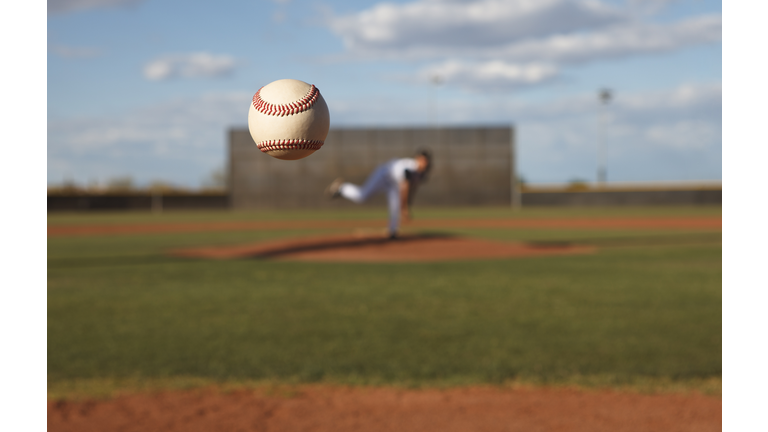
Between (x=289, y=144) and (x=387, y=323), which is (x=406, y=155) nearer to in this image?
(x=387, y=323)

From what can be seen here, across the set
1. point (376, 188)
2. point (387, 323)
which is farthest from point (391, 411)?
point (376, 188)

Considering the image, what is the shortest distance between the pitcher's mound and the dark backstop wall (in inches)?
886

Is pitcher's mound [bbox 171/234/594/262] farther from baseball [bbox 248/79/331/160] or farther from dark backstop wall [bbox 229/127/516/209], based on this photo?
dark backstop wall [bbox 229/127/516/209]

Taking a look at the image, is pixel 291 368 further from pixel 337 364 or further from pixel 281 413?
pixel 281 413

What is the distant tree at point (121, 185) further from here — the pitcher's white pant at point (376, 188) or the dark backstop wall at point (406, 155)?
the pitcher's white pant at point (376, 188)

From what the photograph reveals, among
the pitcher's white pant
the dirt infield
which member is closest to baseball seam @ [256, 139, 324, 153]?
the pitcher's white pant

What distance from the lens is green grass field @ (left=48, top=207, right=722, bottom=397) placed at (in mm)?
5449

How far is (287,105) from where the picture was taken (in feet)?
4.83

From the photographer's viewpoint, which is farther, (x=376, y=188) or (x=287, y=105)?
(x=376, y=188)

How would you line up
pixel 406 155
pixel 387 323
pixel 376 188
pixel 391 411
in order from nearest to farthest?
pixel 391 411 → pixel 387 323 → pixel 376 188 → pixel 406 155

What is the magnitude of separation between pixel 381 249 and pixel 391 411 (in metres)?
9.47

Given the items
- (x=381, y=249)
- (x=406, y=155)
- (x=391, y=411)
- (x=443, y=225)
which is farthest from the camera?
(x=406, y=155)

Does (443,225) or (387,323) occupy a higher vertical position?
(443,225)

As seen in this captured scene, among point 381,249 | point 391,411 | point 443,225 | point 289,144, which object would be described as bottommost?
point 391,411
